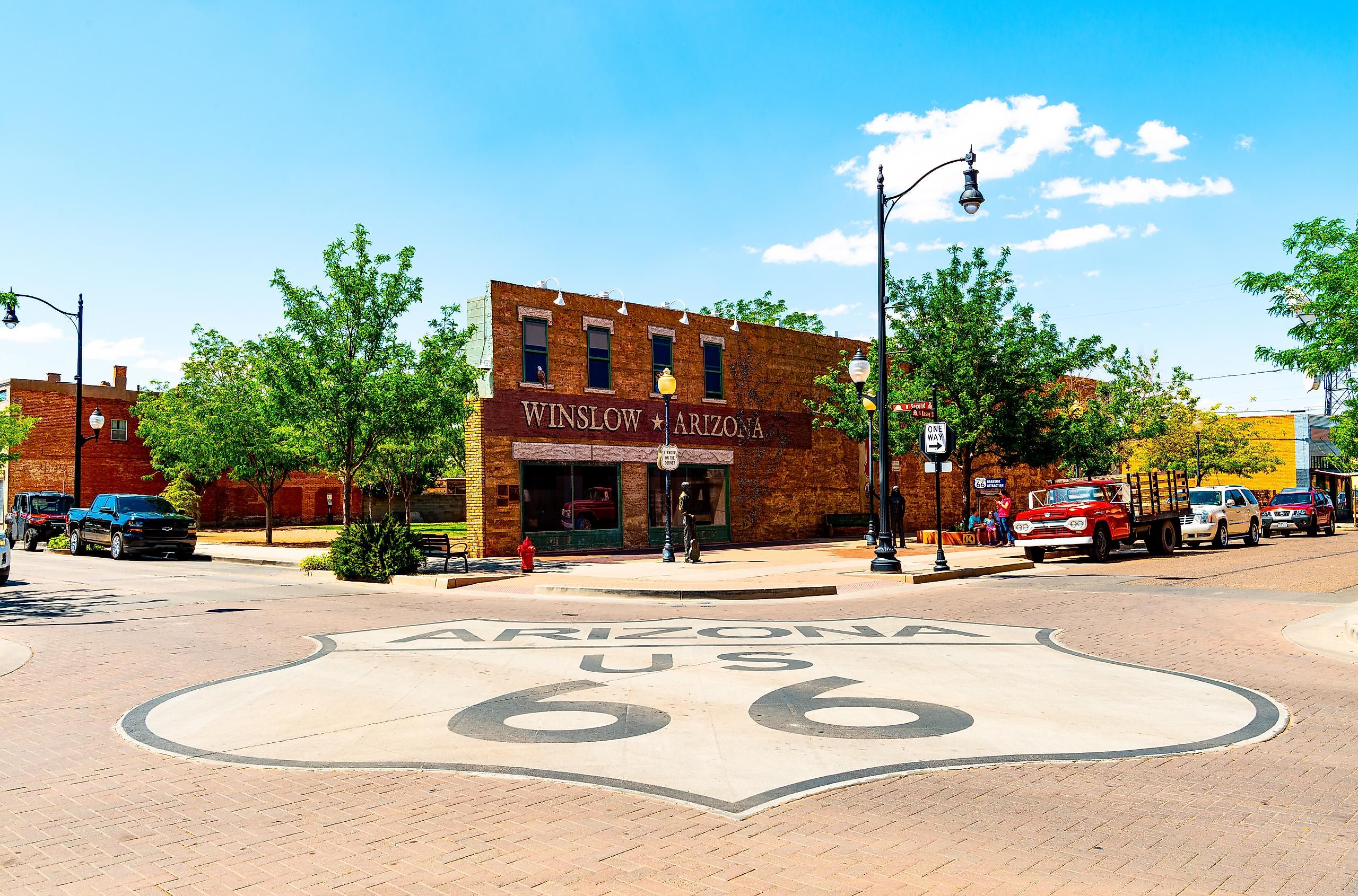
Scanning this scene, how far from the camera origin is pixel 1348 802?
17.1 ft

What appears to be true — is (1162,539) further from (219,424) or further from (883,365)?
(219,424)

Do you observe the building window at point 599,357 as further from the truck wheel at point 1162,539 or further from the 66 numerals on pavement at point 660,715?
the 66 numerals on pavement at point 660,715

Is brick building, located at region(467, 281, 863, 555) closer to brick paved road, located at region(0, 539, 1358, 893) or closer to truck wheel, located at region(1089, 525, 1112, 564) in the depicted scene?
truck wheel, located at region(1089, 525, 1112, 564)

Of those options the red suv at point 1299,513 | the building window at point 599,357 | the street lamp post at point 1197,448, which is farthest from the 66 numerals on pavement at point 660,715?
the street lamp post at point 1197,448

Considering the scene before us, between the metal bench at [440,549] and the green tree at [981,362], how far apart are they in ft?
50.1

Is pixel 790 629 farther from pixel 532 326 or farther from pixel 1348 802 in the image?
pixel 532 326

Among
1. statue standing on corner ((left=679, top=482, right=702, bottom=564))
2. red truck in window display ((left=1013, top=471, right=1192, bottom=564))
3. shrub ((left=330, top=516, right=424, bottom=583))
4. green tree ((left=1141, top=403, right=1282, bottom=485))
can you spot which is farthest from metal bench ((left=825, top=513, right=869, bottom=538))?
green tree ((left=1141, top=403, right=1282, bottom=485))

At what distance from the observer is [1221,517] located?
2903 cm

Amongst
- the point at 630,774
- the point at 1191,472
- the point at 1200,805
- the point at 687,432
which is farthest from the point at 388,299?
the point at 1191,472

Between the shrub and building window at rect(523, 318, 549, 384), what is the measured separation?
23.2 ft

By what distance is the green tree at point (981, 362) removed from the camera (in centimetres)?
2995

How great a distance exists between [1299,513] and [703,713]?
39881 mm

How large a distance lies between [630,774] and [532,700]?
2271 mm

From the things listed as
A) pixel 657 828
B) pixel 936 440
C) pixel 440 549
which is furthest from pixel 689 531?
pixel 657 828
